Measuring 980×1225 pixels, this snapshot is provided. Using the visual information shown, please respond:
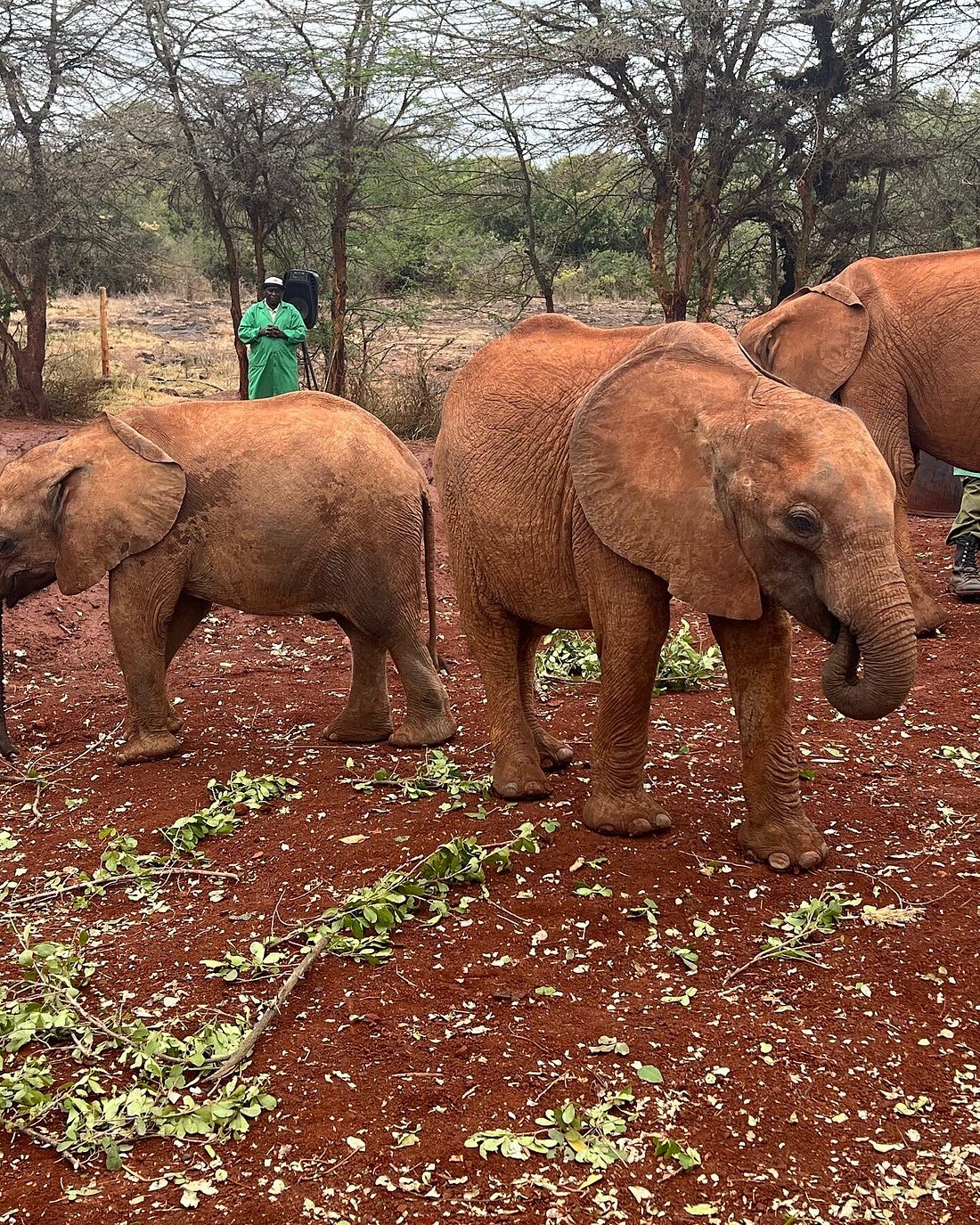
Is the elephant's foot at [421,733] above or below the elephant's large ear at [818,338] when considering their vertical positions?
below

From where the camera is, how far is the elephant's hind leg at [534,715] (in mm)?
5941

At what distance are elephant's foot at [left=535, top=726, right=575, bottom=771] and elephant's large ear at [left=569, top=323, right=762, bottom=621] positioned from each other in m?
1.67

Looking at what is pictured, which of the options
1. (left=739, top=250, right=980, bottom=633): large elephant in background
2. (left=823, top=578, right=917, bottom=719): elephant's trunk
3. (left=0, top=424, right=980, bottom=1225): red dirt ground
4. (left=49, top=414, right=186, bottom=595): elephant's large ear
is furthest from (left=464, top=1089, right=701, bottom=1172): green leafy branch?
(left=739, top=250, right=980, bottom=633): large elephant in background

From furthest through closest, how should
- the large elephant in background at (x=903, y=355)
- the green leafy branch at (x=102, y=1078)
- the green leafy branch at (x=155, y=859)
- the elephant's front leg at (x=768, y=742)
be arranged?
the large elephant in background at (x=903, y=355)
the green leafy branch at (x=155, y=859)
the elephant's front leg at (x=768, y=742)
the green leafy branch at (x=102, y=1078)

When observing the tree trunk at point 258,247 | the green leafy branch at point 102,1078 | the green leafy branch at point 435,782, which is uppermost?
the tree trunk at point 258,247

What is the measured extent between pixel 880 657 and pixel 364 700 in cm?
358

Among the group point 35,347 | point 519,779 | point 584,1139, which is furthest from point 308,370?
point 584,1139

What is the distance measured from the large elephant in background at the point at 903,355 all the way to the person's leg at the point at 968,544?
2.44ft

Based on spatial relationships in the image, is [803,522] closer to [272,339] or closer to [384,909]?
[384,909]

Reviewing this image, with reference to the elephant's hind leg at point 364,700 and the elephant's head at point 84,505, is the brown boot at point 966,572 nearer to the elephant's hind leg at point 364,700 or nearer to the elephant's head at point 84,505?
the elephant's hind leg at point 364,700

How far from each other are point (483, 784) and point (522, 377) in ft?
6.24

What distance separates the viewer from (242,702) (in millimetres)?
7816

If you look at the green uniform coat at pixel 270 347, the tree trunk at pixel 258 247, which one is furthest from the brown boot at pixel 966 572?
the tree trunk at pixel 258 247

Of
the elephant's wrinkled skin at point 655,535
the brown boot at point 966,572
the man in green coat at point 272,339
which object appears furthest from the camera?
the man in green coat at point 272,339
